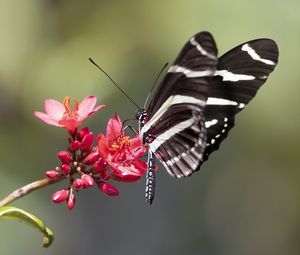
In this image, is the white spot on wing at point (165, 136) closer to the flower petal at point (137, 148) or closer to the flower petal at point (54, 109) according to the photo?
the flower petal at point (137, 148)

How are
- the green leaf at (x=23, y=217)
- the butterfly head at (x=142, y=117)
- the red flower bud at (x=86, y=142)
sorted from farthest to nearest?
the butterfly head at (x=142, y=117)
the red flower bud at (x=86, y=142)
the green leaf at (x=23, y=217)

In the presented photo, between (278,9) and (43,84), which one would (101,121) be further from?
(278,9)

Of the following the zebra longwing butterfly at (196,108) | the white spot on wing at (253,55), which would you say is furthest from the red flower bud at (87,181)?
the white spot on wing at (253,55)

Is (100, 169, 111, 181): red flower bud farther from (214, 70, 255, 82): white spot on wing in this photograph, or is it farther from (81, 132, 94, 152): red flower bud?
(214, 70, 255, 82): white spot on wing

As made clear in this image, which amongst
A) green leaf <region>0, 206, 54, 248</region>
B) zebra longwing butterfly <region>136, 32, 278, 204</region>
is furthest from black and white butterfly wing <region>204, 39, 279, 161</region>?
green leaf <region>0, 206, 54, 248</region>

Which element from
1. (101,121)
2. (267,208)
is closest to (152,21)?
(101,121)

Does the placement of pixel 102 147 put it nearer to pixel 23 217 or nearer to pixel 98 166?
pixel 98 166
